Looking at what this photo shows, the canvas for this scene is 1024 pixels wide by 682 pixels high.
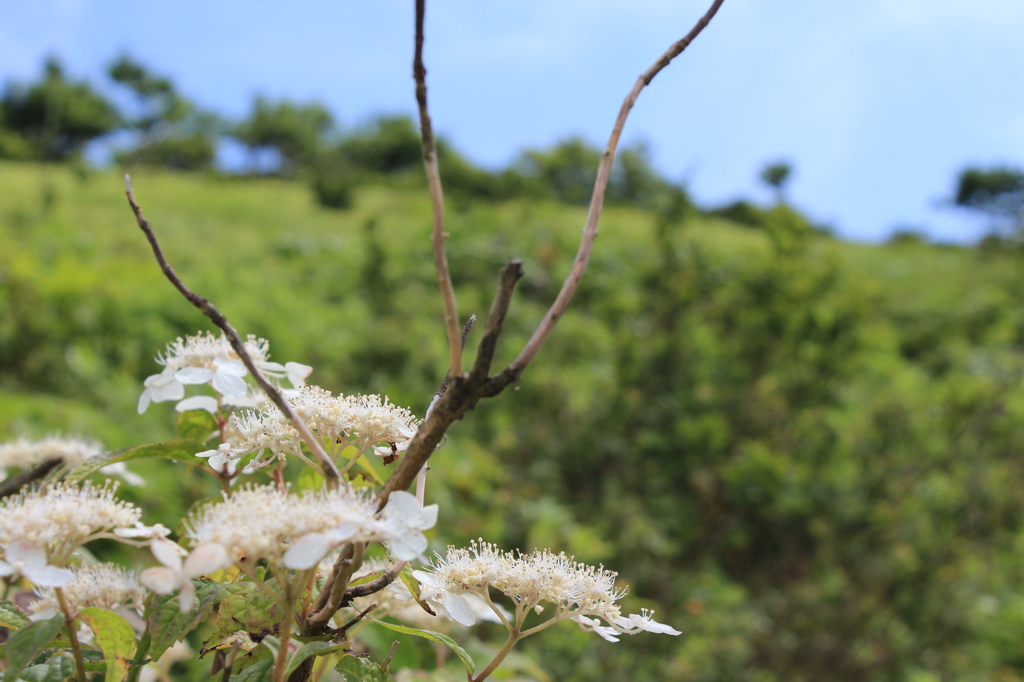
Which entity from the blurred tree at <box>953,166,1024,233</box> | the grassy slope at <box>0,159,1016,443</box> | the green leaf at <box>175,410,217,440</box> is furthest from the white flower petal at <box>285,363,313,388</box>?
the blurred tree at <box>953,166,1024,233</box>

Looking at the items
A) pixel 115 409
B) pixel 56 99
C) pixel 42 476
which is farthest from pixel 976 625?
pixel 56 99

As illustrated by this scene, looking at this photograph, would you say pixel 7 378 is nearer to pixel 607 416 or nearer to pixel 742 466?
pixel 607 416

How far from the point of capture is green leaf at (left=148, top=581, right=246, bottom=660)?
0.37 metres

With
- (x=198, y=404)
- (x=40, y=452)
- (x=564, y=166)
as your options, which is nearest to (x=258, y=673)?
(x=198, y=404)

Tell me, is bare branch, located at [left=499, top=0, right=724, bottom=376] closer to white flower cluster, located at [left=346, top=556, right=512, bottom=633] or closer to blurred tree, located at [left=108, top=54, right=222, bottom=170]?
white flower cluster, located at [left=346, top=556, right=512, bottom=633]

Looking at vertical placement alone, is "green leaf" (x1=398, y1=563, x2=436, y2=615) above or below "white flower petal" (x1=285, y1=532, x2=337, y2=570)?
below

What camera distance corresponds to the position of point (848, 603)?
Answer: 2.63 m

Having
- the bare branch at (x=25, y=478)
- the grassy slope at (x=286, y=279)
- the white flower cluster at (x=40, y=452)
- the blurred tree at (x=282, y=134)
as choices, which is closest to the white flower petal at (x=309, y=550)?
the bare branch at (x=25, y=478)

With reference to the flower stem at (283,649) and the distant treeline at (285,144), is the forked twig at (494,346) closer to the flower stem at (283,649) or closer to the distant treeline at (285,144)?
the flower stem at (283,649)

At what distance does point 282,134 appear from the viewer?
24.1 metres

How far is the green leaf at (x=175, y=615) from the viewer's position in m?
0.37

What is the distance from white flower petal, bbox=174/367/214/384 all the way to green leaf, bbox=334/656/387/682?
0.65 feet

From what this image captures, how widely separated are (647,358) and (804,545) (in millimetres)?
1024

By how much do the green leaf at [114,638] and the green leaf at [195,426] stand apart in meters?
0.24
